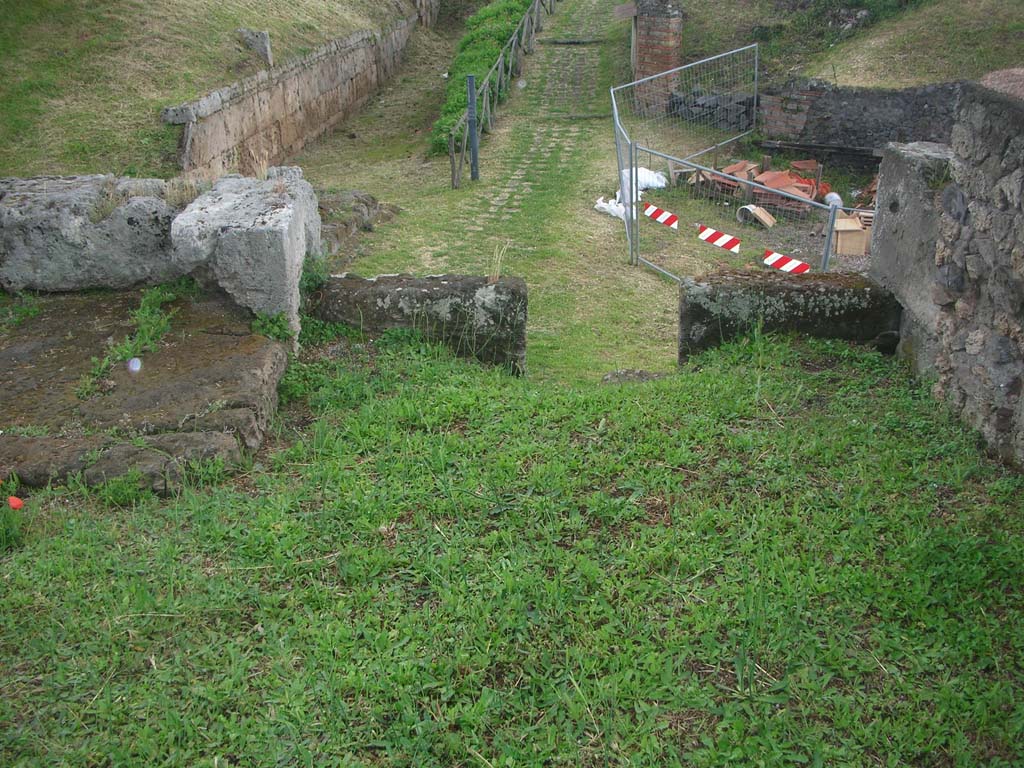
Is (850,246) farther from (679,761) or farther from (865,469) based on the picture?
(679,761)

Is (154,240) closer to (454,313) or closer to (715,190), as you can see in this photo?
(454,313)

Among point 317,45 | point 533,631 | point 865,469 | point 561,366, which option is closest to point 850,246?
point 561,366

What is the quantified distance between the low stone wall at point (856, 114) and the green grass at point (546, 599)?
9.89m

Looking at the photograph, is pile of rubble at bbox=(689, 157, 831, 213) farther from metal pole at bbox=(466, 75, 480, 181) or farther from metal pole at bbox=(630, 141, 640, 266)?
metal pole at bbox=(466, 75, 480, 181)

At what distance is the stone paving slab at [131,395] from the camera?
372 centimetres

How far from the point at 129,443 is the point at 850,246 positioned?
27.3 feet

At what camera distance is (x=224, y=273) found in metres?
4.74

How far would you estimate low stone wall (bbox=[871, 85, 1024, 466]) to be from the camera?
3.63m

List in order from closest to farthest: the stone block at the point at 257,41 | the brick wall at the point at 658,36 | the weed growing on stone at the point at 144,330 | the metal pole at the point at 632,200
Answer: the weed growing on stone at the point at 144,330
the metal pole at the point at 632,200
the stone block at the point at 257,41
the brick wall at the point at 658,36

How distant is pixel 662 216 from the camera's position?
10531 mm

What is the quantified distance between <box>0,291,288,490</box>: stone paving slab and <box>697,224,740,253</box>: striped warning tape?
262 inches

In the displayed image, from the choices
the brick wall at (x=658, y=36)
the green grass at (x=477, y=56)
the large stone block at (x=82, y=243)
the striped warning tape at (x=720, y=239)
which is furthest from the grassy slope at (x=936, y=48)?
the large stone block at (x=82, y=243)

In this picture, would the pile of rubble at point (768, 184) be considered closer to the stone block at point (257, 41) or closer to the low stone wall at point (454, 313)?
the low stone wall at point (454, 313)

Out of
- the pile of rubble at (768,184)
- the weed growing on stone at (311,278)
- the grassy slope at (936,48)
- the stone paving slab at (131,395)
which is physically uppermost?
the grassy slope at (936,48)
